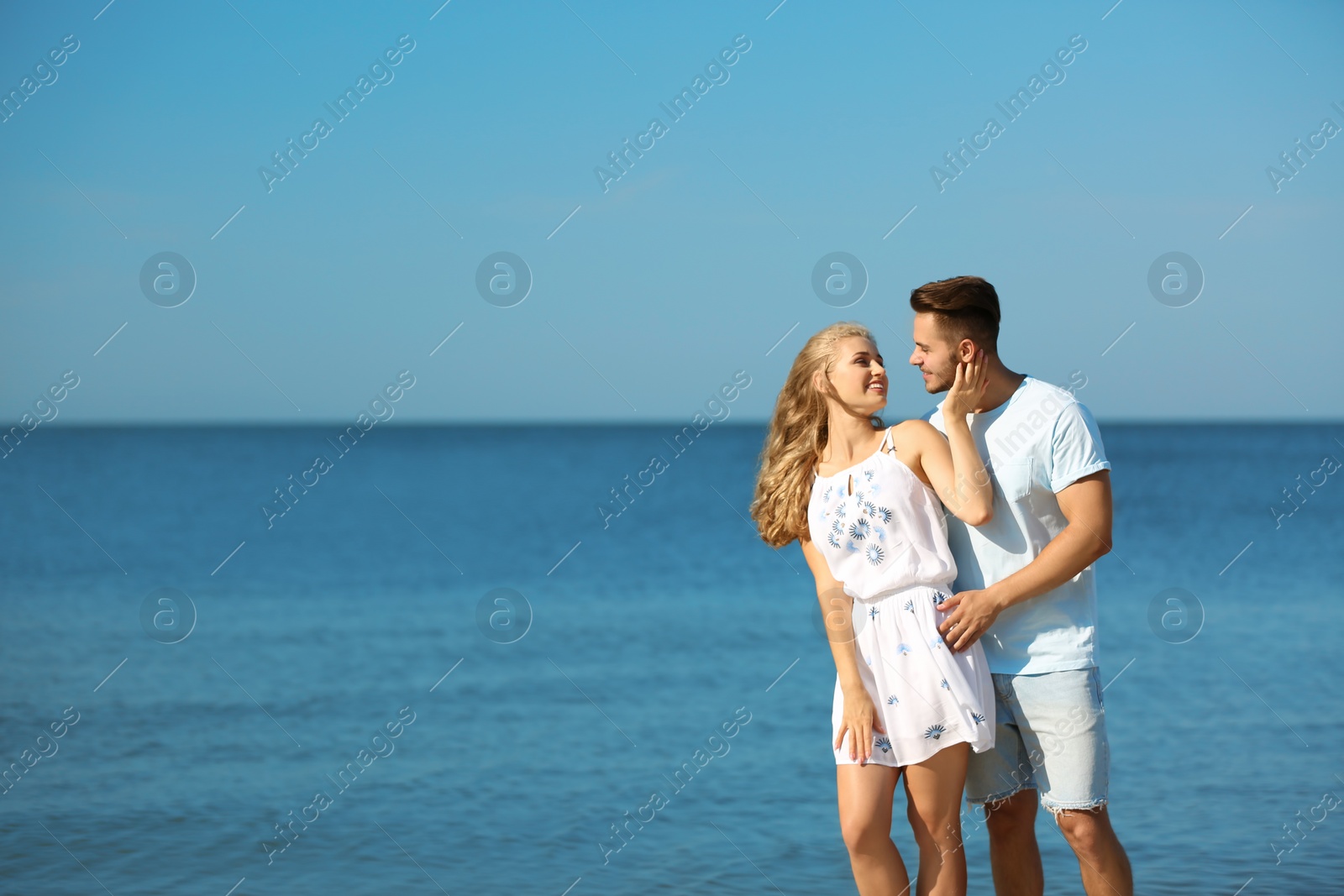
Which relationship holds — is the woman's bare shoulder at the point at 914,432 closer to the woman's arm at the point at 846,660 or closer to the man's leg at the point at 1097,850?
the woman's arm at the point at 846,660

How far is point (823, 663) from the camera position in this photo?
9805 millimetres

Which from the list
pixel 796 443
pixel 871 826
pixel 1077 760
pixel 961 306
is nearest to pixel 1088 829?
pixel 1077 760

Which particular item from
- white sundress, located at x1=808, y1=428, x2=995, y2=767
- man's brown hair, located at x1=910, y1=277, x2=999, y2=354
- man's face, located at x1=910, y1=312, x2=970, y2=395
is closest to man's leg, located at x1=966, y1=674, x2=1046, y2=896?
white sundress, located at x1=808, y1=428, x2=995, y2=767

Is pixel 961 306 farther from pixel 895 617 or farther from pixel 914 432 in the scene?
pixel 895 617

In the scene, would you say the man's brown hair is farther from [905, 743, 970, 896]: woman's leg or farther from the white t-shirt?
[905, 743, 970, 896]: woman's leg

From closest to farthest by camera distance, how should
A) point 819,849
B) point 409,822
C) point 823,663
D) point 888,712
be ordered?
point 888,712, point 819,849, point 409,822, point 823,663

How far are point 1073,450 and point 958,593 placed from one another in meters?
0.50

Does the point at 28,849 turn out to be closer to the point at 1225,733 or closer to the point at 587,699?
the point at 587,699

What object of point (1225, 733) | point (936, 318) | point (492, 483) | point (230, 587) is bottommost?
point (1225, 733)

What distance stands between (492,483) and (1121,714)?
34.3 metres

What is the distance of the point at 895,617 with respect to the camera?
127 inches

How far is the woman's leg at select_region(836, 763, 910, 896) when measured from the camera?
3.16 meters

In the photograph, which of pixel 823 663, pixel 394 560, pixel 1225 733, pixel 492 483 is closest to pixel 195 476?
pixel 492 483

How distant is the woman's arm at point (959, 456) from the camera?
3162 mm
